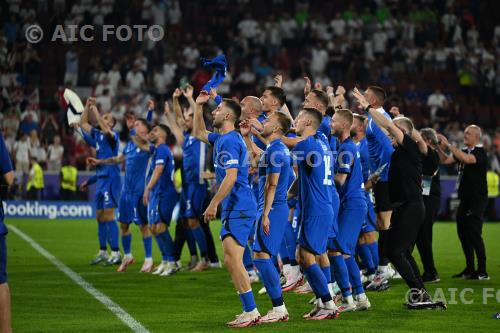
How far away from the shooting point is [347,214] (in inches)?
456

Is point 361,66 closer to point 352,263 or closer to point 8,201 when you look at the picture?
point 8,201

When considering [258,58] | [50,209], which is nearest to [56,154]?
[50,209]

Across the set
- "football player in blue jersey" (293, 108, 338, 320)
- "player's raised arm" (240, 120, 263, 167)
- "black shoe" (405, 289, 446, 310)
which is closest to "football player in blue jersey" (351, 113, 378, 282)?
"player's raised arm" (240, 120, 263, 167)

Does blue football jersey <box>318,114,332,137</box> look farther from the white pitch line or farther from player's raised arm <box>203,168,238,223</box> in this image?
the white pitch line

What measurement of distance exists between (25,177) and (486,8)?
18.5m

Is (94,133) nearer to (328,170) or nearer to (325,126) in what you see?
(325,126)

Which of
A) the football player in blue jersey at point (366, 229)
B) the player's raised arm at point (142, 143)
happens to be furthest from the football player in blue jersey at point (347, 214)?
the player's raised arm at point (142, 143)

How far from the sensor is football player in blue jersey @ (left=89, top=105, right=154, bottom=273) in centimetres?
1580

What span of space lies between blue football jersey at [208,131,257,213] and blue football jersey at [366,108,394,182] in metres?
2.95

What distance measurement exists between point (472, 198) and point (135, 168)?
546 centimetres

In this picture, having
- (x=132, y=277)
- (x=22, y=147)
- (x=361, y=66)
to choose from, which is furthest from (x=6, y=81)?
(x=132, y=277)

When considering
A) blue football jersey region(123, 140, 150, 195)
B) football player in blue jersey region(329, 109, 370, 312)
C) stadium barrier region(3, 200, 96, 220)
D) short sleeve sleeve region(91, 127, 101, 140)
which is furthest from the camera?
stadium barrier region(3, 200, 96, 220)

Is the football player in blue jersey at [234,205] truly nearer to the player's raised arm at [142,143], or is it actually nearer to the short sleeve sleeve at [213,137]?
the short sleeve sleeve at [213,137]

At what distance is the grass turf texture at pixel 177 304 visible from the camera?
9992mm
